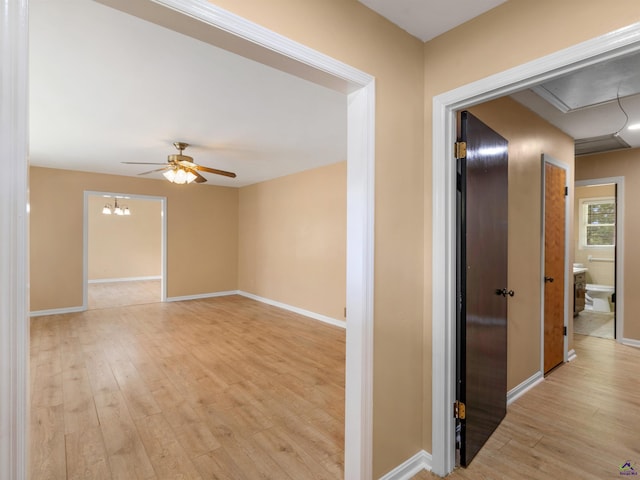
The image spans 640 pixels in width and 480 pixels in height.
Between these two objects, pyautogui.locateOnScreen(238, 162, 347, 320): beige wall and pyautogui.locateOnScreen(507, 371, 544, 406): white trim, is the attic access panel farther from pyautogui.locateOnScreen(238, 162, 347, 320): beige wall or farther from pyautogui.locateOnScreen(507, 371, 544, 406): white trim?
pyautogui.locateOnScreen(238, 162, 347, 320): beige wall

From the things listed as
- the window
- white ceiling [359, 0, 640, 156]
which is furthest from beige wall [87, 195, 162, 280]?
the window

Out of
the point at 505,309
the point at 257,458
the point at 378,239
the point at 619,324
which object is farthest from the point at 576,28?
the point at 619,324

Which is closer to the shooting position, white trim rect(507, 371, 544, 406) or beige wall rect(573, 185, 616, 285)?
white trim rect(507, 371, 544, 406)

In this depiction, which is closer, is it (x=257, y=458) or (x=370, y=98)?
(x=370, y=98)

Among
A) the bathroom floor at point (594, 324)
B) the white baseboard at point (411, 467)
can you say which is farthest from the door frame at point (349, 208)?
the bathroom floor at point (594, 324)

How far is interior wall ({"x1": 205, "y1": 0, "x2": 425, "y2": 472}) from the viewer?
5.24 ft

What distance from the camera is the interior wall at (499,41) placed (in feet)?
4.22

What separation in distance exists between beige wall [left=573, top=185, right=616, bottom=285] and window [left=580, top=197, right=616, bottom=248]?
0.23 ft

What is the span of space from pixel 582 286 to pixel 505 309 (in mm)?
4520

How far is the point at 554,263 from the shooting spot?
3.28 meters

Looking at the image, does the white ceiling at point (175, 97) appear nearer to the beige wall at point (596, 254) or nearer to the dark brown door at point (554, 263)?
the dark brown door at point (554, 263)

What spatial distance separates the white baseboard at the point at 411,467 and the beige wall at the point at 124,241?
8.61m

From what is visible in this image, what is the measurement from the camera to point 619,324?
13.6ft

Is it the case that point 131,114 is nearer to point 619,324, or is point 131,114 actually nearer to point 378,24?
point 378,24
